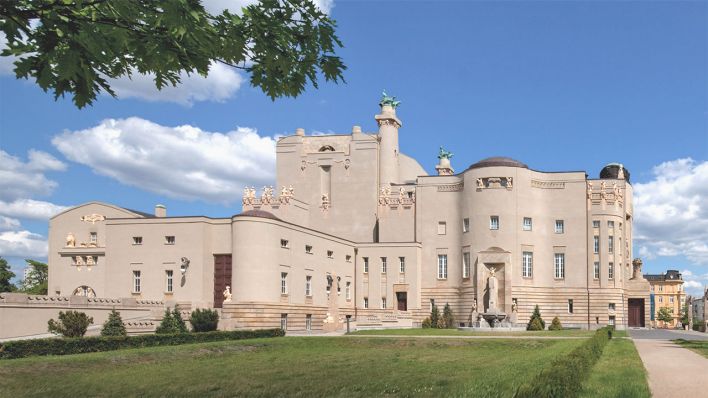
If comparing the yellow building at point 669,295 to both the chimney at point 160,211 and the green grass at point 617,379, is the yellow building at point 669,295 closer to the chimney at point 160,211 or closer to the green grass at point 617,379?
the chimney at point 160,211

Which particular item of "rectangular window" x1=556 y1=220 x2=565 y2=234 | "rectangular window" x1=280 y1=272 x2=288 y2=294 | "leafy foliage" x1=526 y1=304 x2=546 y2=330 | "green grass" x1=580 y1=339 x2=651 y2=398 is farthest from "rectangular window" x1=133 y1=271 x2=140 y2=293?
"green grass" x1=580 y1=339 x2=651 y2=398

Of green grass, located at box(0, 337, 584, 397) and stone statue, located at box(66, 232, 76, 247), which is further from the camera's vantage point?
stone statue, located at box(66, 232, 76, 247)

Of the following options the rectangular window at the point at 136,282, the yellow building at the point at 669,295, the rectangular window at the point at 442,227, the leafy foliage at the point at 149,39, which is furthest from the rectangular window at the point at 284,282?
the yellow building at the point at 669,295

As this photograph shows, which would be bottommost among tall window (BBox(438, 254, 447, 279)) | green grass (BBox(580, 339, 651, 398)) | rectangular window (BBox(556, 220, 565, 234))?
green grass (BBox(580, 339, 651, 398))

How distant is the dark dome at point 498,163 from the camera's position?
75688 millimetres

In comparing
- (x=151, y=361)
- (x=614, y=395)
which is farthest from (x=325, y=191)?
(x=614, y=395)

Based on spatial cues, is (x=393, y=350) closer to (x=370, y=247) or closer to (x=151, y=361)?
(x=151, y=361)

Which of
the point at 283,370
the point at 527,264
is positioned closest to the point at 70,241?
the point at 527,264

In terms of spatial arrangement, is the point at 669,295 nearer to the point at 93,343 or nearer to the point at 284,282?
the point at 284,282

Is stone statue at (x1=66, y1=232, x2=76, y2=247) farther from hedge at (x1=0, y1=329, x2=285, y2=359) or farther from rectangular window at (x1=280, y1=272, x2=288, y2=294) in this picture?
hedge at (x1=0, y1=329, x2=285, y2=359)

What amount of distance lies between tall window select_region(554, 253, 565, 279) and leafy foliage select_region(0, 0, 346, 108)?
2788 inches

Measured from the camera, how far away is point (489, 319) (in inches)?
2643

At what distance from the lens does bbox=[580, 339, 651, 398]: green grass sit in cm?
1625

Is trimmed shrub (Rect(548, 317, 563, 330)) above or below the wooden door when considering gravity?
below
